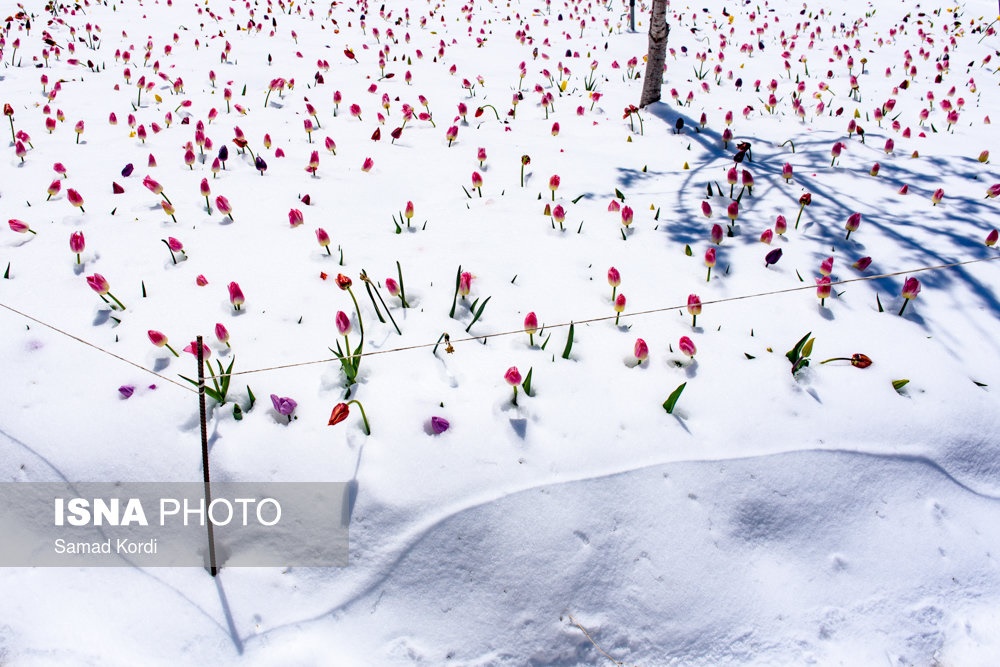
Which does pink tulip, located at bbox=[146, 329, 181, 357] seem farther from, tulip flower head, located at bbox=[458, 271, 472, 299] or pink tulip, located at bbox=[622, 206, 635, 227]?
pink tulip, located at bbox=[622, 206, 635, 227]

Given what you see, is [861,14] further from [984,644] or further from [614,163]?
[984,644]

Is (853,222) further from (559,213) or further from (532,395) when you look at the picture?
(532,395)

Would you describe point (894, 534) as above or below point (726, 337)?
below

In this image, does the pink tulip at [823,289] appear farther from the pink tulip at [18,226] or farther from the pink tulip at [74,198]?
the pink tulip at [18,226]

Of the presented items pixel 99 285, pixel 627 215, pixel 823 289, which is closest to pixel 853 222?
pixel 823 289

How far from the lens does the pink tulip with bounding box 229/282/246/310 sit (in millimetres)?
2939

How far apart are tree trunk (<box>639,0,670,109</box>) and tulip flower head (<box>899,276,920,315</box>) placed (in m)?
3.75

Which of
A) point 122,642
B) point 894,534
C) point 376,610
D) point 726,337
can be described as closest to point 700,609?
Answer: point 894,534

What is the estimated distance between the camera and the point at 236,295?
9.73 ft

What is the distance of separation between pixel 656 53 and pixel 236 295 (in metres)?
5.20

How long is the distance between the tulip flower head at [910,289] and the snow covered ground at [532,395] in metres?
0.10

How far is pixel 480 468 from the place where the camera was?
2408 mm

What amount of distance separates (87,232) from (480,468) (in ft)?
10.3

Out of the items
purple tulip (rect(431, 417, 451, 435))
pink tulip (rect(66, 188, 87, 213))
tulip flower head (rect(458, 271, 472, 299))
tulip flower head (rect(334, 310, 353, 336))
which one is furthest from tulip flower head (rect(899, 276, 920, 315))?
pink tulip (rect(66, 188, 87, 213))
